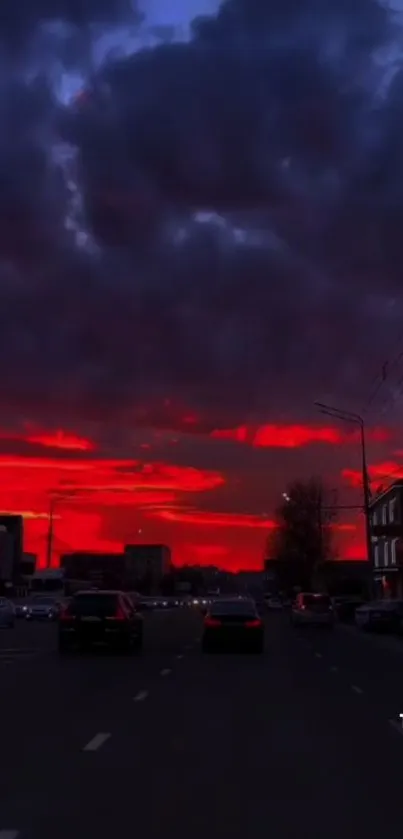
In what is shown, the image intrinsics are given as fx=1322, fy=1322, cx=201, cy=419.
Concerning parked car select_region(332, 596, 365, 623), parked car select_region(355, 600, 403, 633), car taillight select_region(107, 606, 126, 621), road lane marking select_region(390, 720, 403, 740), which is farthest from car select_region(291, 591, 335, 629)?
road lane marking select_region(390, 720, 403, 740)

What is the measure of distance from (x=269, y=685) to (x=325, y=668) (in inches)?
251

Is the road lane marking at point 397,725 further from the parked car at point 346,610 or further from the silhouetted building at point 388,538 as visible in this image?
the silhouetted building at point 388,538

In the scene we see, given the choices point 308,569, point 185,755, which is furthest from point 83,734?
point 308,569

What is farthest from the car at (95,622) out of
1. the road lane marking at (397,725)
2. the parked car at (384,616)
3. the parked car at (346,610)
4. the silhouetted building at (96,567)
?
the silhouetted building at (96,567)

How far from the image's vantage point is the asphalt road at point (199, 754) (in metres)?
10.2

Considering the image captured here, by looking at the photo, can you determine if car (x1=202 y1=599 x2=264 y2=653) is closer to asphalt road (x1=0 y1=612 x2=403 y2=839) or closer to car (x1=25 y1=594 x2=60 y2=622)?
asphalt road (x1=0 y1=612 x2=403 y2=839)

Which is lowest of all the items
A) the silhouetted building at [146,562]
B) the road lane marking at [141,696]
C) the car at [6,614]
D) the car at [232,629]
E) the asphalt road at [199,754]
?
the asphalt road at [199,754]

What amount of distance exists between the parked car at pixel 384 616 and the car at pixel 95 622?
21049 mm

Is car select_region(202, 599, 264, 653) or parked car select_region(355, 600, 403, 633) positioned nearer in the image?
car select_region(202, 599, 264, 653)

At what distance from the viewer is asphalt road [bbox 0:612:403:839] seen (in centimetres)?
1022

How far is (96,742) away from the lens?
49.8 feet

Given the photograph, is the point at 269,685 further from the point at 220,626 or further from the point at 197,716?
the point at 220,626

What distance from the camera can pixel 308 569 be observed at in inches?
5866

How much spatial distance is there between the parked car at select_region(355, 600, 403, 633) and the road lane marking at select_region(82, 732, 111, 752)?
40.9 metres
